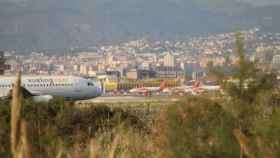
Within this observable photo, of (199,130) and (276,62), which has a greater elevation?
(276,62)

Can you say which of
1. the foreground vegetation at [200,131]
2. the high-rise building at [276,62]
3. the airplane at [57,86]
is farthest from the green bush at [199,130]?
the airplane at [57,86]

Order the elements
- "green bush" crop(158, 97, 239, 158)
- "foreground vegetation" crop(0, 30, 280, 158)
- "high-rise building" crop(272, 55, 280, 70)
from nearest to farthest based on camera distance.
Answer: "foreground vegetation" crop(0, 30, 280, 158)
"green bush" crop(158, 97, 239, 158)
"high-rise building" crop(272, 55, 280, 70)

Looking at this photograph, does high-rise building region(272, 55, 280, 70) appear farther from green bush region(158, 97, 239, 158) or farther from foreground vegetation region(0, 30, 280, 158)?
green bush region(158, 97, 239, 158)

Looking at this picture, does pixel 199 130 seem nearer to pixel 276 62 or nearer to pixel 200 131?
pixel 200 131

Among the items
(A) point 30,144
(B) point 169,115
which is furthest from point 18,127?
(B) point 169,115

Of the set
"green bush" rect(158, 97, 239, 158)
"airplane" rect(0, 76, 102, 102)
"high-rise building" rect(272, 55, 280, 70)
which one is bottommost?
"airplane" rect(0, 76, 102, 102)

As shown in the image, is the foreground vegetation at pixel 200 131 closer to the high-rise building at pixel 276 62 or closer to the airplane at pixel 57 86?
the high-rise building at pixel 276 62

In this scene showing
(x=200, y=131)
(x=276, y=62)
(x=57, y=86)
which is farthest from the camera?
(x=57, y=86)

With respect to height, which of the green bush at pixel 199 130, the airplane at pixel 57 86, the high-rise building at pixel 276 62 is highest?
the high-rise building at pixel 276 62

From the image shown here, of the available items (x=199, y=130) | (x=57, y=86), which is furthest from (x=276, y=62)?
(x=57, y=86)

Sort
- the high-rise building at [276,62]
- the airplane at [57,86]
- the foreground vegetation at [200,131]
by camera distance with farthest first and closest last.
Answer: the airplane at [57,86], the high-rise building at [276,62], the foreground vegetation at [200,131]

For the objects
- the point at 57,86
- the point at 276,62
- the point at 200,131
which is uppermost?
the point at 276,62

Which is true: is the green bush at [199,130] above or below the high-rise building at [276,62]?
below

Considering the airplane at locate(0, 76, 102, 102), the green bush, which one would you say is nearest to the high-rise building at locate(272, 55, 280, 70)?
the green bush
